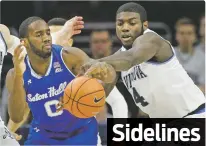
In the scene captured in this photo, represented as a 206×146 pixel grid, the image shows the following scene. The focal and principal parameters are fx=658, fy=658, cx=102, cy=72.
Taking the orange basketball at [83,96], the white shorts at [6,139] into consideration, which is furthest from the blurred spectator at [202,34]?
the white shorts at [6,139]

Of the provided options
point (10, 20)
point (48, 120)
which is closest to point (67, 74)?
point (48, 120)

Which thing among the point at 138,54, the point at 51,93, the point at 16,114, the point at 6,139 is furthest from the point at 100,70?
the point at 16,114

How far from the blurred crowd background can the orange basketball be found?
12.5 ft

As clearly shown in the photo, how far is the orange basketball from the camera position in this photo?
550cm

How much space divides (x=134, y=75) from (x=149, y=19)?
14.4ft

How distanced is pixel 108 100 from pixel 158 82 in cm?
147

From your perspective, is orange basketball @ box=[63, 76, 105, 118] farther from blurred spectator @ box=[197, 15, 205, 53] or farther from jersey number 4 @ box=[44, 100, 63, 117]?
blurred spectator @ box=[197, 15, 205, 53]

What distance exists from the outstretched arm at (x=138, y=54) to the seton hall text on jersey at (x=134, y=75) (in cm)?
36

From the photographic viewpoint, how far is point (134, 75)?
20.4 feet

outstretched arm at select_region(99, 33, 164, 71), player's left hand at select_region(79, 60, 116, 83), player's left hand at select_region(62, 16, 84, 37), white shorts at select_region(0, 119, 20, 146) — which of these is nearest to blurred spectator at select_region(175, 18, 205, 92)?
player's left hand at select_region(62, 16, 84, 37)

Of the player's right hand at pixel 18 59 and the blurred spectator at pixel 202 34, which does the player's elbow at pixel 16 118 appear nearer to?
the player's right hand at pixel 18 59

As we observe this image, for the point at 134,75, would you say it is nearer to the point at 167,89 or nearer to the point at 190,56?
the point at 167,89

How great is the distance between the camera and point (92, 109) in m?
5.71

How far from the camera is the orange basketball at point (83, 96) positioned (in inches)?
216
